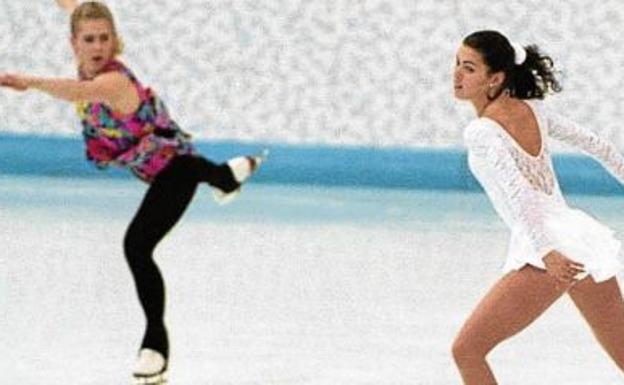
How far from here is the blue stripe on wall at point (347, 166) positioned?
11.7 metres

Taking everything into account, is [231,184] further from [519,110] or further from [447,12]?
[447,12]

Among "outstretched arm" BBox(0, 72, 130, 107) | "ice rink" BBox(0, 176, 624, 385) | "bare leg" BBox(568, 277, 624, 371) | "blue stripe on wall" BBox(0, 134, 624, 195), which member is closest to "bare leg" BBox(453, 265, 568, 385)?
"bare leg" BBox(568, 277, 624, 371)

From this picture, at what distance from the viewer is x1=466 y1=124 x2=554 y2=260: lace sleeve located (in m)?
4.61

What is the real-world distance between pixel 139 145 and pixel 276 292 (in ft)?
10.0

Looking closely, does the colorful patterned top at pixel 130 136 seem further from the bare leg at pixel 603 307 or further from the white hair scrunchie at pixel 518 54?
the bare leg at pixel 603 307

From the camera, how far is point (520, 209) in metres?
4.62

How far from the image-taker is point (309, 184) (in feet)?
38.4

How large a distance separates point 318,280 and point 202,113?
429 cm

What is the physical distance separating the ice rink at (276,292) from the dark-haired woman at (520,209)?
899 millimetres

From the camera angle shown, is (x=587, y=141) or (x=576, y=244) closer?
(x=576, y=244)

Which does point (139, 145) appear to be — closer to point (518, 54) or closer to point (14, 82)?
point (14, 82)

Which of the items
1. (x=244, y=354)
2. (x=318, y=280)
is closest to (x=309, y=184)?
(x=318, y=280)

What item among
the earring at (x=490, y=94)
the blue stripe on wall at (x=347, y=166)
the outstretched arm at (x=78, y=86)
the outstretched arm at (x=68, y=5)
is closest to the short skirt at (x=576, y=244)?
the earring at (x=490, y=94)

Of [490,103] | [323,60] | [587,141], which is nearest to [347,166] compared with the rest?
[323,60]
